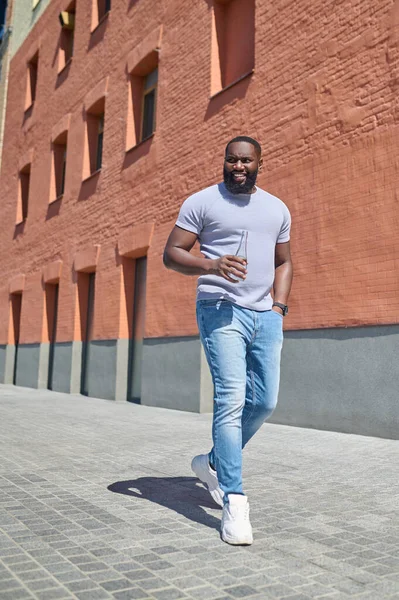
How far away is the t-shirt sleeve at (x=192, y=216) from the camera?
3217mm

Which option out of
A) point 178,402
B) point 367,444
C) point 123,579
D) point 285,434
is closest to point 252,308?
point 123,579

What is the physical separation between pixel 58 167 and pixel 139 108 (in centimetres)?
454

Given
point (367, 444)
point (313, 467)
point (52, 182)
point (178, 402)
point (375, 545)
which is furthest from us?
point (52, 182)

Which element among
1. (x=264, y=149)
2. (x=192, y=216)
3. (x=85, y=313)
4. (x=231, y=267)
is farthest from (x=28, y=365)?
(x=231, y=267)

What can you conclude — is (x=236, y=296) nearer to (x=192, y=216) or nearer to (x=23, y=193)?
(x=192, y=216)

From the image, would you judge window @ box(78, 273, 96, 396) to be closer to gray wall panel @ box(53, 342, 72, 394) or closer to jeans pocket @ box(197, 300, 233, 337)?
gray wall panel @ box(53, 342, 72, 394)

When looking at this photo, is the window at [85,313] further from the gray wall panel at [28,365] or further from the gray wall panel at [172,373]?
the gray wall panel at [172,373]

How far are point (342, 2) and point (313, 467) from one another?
5640mm

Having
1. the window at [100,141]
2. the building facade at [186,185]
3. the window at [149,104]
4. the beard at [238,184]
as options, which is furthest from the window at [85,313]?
the beard at [238,184]

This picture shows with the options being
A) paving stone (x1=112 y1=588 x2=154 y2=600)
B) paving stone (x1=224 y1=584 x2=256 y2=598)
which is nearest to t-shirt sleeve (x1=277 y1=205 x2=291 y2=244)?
paving stone (x1=224 y1=584 x2=256 y2=598)

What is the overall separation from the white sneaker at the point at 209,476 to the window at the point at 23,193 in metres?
15.9

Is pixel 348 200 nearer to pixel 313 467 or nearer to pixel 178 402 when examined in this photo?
pixel 313 467

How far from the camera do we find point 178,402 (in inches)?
378

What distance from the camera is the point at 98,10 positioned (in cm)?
1433
